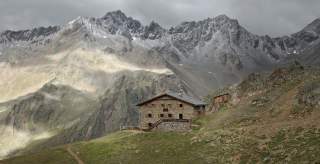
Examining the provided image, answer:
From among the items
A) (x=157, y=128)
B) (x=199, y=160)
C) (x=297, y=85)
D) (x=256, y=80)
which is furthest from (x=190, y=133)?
(x=256, y=80)

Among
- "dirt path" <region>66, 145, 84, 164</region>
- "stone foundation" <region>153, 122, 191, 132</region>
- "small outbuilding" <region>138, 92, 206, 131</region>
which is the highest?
"small outbuilding" <region>138, 92, 206, 131</region>

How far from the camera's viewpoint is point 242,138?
8356 cm

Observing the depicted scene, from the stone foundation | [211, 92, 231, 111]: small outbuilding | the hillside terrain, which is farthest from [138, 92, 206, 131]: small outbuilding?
the stone foundation

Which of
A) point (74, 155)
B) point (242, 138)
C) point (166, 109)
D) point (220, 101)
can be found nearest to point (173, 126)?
point (166, 109)

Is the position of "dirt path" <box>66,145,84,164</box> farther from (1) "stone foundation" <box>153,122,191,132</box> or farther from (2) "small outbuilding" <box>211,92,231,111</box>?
(2) "small outbuilding" <box>211,92,231,111</box>

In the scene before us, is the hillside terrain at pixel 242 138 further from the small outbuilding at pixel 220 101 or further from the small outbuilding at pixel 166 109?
the small outbuilding at pixel 220 101

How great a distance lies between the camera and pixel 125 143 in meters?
94.4

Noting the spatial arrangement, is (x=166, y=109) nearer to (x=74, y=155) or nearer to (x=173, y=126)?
(x=173, y=126)

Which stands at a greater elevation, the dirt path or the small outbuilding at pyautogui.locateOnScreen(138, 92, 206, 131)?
the small outbuilding at pyautogui.locateOnScreen(138, 92, 206, 131)

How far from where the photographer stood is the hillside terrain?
74938 millimetres

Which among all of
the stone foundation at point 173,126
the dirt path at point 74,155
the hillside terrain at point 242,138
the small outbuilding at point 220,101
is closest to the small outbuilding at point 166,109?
the hillside terrain at point 242,138

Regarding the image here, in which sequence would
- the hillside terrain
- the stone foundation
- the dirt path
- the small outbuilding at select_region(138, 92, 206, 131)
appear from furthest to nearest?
the small outbuilding at select_region(138, 92, 206, 131) → the stone foundation → the dirt path → the hillside terrain

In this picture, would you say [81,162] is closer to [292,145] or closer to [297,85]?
[292,145]

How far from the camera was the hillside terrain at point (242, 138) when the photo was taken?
74938 mm
